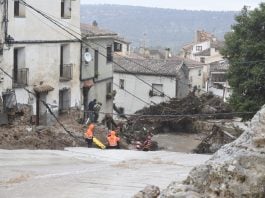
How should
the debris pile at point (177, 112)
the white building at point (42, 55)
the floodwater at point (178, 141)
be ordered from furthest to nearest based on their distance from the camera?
the debris pile at point (177, 112), the floodwater at point (178, 141), the white building at point (42, 55)

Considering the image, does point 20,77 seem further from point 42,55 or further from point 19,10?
point 19,10

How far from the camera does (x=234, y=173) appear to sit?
6301 mm

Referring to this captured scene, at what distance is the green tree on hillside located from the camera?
84.5 ft

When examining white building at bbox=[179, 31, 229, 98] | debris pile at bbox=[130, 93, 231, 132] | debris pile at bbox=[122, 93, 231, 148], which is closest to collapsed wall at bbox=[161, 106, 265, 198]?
debris pile at bbox=[122, 93, 231, 148]

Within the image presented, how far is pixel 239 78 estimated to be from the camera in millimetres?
26578

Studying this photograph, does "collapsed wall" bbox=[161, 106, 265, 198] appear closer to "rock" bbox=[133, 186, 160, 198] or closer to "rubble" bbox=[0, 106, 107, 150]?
"rock" bbox=[133, 186, 160, 198]

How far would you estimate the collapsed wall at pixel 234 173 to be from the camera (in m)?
6.26

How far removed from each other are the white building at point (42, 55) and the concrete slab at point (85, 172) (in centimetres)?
877

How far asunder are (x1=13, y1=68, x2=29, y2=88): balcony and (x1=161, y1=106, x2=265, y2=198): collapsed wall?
834 inches

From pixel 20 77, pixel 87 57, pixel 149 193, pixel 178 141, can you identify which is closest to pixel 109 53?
pixel 87 57

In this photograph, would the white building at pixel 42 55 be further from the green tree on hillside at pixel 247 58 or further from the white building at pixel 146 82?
the white building at pixel 146 82

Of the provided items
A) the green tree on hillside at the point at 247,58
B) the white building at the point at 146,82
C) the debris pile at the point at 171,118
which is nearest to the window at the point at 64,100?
the debris pile at the point at 171,118

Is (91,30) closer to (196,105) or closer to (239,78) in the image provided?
(196,105)

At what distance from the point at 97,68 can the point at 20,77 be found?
23.3ft
